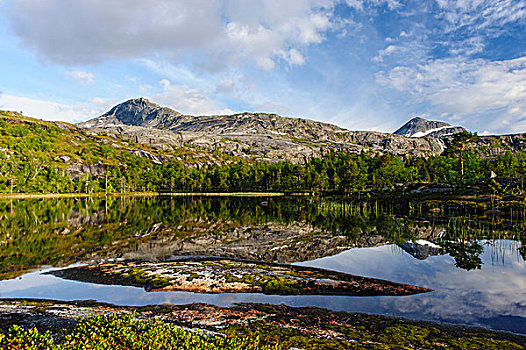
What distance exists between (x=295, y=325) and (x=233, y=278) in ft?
33.0

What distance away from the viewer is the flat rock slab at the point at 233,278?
22047mm

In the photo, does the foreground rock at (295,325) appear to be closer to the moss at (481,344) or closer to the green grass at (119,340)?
the moss at (481,344)

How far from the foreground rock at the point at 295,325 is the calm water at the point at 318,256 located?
1.53 meters

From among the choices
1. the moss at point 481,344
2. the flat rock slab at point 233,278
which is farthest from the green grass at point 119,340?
the flat rock slab at point 233,278

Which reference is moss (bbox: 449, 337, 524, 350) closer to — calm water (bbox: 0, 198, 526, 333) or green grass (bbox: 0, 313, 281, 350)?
calm water (bbox: 0, 198, 526, 333)

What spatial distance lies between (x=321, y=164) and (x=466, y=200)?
115119 mm

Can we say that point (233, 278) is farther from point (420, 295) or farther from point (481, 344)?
point (481, 344)

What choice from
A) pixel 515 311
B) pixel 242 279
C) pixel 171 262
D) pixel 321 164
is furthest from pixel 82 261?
pixel 321 164

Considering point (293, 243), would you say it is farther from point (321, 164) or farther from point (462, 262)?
point (321, 164)

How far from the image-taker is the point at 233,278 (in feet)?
80.0

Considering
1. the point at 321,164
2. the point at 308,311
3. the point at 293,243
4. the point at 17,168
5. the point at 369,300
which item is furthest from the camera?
the point at 321,164

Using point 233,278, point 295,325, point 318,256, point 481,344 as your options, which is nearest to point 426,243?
point 318,256

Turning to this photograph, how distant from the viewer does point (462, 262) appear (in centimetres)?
2989

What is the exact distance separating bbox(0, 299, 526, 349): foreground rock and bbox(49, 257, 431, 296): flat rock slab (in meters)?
3.76
